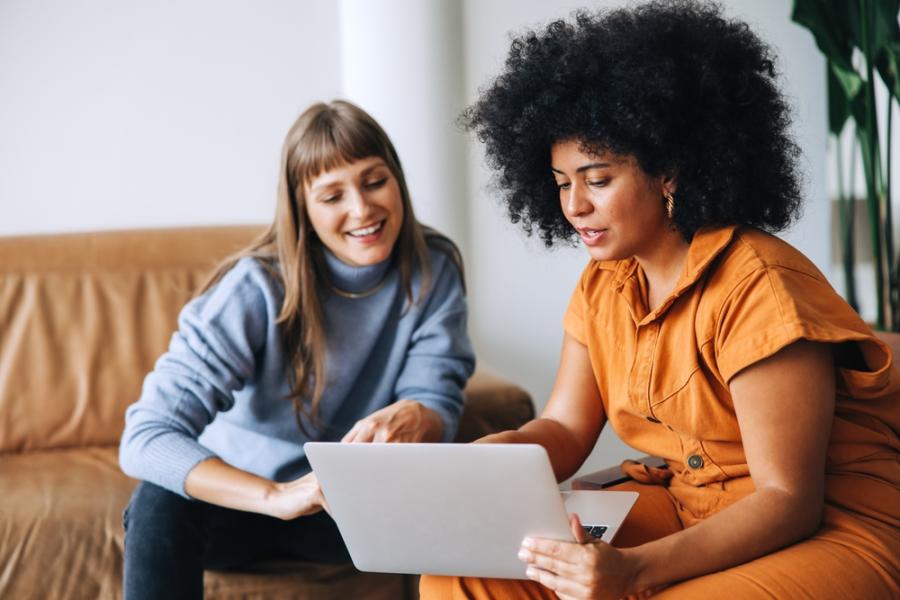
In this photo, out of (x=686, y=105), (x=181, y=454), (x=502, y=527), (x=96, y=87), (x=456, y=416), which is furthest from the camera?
(x=96, y=87)

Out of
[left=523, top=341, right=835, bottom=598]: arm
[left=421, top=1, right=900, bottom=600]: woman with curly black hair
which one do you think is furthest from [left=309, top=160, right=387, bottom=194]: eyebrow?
[left=523, top=341, right=835, bottom=598]: arm

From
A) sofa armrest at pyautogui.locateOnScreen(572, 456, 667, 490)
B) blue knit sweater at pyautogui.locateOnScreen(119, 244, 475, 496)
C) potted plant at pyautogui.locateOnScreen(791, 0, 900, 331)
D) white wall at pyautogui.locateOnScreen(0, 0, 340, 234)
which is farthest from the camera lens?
white wall at pyautogui.locateOnScreen(0, 0, 340, 234)

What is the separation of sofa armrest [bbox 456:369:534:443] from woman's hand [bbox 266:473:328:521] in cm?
53

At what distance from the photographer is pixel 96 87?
2658 mm

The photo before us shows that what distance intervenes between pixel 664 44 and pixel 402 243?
782mm

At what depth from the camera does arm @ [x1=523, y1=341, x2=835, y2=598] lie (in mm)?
1167

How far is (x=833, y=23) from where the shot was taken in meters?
2.45

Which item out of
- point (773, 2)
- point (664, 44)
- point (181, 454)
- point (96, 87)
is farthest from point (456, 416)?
point (773, 2)

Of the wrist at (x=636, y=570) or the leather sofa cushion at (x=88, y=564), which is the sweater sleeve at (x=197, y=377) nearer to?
the leather sofa cushion at (x=88, y=564)

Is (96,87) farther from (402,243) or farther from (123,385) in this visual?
(402,243)

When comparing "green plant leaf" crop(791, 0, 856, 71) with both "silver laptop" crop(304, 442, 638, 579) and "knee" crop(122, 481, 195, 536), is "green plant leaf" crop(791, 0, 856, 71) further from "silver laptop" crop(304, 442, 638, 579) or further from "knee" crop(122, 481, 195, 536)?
"knee" crop(122, 481, 195, 536)

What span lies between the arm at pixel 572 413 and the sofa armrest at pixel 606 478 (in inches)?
1.0

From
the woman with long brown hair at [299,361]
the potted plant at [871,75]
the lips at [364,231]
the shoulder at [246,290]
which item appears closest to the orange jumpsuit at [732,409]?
the woman with long brown hair at [299,361]

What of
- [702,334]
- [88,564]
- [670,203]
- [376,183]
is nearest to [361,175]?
[376,183]
